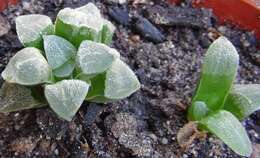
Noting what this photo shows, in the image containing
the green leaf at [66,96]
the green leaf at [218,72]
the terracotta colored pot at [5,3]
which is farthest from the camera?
the terracotta colored pot at [5,3]

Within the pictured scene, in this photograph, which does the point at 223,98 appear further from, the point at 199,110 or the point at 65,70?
the point at 65,70

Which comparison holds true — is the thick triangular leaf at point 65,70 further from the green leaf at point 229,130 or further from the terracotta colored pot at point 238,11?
the terracotta colored pot at point 238,11

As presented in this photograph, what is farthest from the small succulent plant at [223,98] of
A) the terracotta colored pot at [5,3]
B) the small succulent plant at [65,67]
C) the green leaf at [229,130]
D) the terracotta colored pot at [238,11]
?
the terracotta colored pot at [5,3]

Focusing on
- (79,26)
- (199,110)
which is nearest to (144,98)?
(199,110)

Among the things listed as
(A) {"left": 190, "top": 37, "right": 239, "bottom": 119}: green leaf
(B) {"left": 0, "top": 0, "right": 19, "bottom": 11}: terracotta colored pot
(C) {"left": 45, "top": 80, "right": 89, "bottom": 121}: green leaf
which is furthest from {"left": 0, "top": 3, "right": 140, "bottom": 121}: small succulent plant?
(B) {"left": 0, "top": 0, "right": 19, "bottom": 11}: terracotta colored pot

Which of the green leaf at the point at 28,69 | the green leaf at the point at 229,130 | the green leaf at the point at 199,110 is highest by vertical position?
the green leaf at the point at 28,69

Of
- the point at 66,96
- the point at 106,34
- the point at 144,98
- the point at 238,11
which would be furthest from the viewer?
the point at 238,11

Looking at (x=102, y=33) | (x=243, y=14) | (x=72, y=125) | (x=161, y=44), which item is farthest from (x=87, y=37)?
(x=243, y=14)
